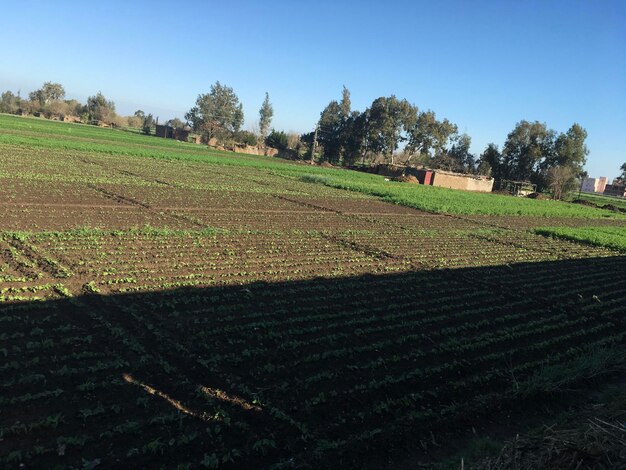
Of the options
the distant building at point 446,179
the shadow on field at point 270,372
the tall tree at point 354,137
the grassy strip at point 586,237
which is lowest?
the shadow on field at point 270,372

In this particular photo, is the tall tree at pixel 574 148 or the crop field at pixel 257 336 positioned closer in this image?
the crop field at pixel 257 336

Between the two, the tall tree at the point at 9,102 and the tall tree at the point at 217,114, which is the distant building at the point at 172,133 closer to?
the tall tree at the point at 217,114

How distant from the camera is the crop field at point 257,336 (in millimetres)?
4141

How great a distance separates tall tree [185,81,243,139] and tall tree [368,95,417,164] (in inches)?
1304

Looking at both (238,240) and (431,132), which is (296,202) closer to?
(238,240)

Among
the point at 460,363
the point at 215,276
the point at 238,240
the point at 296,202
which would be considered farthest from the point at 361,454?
the point at 296,202

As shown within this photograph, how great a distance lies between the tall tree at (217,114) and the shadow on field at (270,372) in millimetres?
88828

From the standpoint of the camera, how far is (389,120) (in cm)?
7175

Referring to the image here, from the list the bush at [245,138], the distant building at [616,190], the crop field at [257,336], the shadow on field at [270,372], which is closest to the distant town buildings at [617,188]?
the distant building at [616,190]

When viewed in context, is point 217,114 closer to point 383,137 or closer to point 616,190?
point 383,137

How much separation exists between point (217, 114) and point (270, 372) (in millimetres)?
97353

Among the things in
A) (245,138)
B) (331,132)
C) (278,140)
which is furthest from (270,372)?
(245,138)

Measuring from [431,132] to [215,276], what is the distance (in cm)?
7159

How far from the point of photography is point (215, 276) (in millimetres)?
8773
